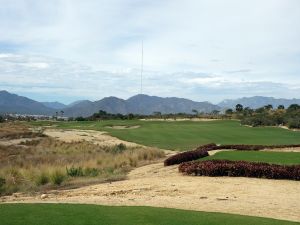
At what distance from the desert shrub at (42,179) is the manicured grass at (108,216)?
25.0 feet

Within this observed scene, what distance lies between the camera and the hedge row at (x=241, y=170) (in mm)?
16844

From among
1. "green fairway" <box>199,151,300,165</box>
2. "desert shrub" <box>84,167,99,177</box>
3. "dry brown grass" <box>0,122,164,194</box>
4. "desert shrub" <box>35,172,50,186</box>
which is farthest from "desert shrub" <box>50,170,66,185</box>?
"green fairway" <box>199,151,300,165</box>

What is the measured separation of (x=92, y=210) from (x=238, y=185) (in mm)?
6659

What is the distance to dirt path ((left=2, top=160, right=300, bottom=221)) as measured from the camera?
39.6 ft

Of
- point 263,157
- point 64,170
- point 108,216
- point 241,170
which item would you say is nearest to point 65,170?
point 64,170

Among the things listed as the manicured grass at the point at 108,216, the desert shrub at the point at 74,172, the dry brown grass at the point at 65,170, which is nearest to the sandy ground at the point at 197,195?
the manicured grass at the point at 108,216

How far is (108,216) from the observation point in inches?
388

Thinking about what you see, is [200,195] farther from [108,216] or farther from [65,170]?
[65,170]

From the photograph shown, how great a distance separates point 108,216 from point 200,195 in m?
4.81

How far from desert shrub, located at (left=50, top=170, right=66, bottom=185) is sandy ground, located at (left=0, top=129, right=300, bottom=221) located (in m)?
2.02

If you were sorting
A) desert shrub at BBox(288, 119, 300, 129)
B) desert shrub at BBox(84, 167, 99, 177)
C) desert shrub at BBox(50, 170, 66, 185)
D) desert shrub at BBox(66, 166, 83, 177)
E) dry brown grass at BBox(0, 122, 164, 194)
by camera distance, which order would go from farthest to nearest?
desert shrub at BBox(288, 119, 300, 129)
desert shrub at BBox(84, 167, 99, 177)
desert shrub at BBox(66, 166, 83, 177)
desert shrub at BBox(50, 170, 66, 185)
dry brown grass at BBox(0, 122, 164, 194)

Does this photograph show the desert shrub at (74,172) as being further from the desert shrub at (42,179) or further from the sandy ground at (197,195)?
the sandy ground at (197,195)

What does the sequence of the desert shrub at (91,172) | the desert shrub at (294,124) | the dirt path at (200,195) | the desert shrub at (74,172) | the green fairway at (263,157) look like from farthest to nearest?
the desert shrub at (294,124)
the desert shrub at (91,172)
the desert shrub at (74,172)
the green fairway at (263,157)
the dirt path at (200,195)

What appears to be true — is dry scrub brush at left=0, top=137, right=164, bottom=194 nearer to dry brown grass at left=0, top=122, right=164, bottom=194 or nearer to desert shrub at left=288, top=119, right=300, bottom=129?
dry brown grass at left=0, top=122, right=164, bottom=194
